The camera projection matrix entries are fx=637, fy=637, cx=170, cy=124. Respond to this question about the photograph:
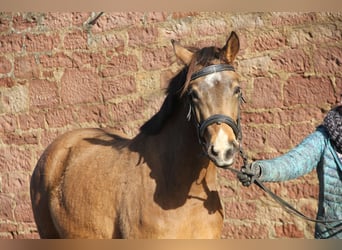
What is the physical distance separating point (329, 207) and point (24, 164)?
3.48 meters

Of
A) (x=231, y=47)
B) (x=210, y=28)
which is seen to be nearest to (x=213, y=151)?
(x=231, y=47)

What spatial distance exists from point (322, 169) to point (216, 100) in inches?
27.3

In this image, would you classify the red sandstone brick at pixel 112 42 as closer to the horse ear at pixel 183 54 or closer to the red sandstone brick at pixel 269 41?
the red sandstone brick at pixel 269 41

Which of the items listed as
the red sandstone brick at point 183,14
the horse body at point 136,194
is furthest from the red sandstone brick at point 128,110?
the horse body at point 136,194

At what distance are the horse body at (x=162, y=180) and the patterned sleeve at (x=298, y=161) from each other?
1.02 ft

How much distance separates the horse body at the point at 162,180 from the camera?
302cm

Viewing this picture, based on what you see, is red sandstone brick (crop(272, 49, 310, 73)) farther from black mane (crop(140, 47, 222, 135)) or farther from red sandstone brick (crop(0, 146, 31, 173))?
red sandstone brick (crop(0, 146, 31, 173))

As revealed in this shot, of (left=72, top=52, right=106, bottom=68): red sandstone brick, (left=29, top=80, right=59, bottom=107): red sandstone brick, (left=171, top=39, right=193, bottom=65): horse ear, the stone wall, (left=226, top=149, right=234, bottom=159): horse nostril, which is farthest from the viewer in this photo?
(left=29, top=80, right=59, bottom=107): red sandstone brick

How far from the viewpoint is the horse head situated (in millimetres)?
2869

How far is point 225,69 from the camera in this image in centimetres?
308

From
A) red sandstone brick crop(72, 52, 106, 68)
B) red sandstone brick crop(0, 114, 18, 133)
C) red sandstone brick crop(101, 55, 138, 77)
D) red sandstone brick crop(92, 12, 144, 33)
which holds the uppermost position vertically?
red sandstone brick crop(92, 12, 144, 33)

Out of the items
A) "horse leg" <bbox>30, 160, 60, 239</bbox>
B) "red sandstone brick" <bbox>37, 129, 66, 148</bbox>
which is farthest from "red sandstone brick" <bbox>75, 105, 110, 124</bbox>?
"horse leg" <bbox>30, 160, 60, 239</bbox>

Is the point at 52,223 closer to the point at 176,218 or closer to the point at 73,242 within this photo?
the point at 73,242

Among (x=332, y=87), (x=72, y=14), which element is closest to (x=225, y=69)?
(x=332, y=87)
